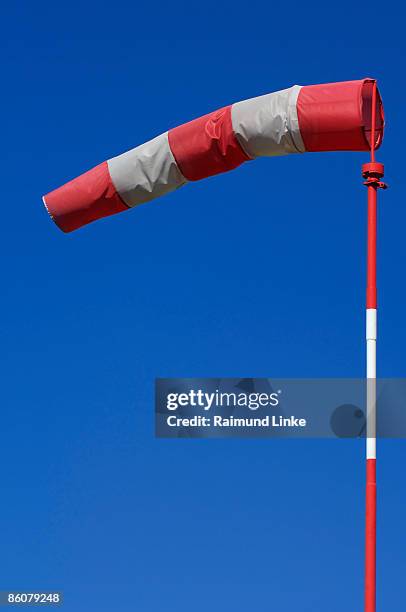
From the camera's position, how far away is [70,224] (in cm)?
1131

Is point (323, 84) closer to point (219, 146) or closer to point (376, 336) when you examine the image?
point (219, 146)

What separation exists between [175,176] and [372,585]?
159 inches

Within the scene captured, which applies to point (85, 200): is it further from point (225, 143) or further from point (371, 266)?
point (371, 266)

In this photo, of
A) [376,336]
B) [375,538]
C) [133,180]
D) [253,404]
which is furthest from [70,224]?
[375,538]

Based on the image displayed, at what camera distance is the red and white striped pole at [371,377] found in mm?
8969

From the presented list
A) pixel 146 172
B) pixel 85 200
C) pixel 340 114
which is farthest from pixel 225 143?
→ pixel 85 200

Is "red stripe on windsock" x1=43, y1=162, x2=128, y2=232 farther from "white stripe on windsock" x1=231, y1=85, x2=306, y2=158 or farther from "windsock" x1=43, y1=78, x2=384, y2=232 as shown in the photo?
"white stripe on windsock" x1=231, y1=85, x2=306, y2=158

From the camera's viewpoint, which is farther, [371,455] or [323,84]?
[323,84]

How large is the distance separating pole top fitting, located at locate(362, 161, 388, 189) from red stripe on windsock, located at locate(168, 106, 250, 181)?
140cm

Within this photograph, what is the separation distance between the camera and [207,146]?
A: 10.5m

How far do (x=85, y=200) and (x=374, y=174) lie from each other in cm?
298

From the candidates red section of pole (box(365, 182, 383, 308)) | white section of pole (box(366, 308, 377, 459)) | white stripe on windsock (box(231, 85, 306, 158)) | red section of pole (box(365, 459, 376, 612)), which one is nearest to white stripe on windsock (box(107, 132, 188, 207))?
white stripe on windsock (box(231, 85, 306, 158))

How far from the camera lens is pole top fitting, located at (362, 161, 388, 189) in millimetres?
9383

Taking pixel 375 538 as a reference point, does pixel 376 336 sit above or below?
above
